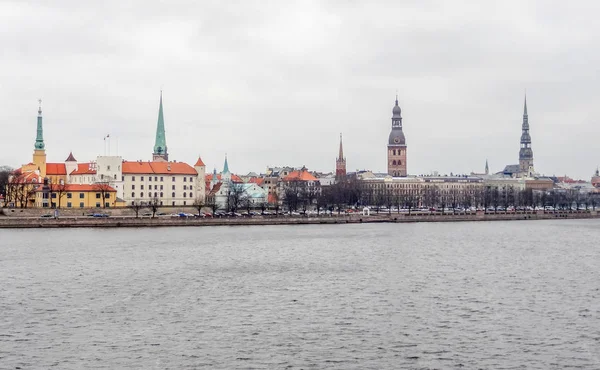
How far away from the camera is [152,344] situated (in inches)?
838

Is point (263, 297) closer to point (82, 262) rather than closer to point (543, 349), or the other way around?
point (543, 349)

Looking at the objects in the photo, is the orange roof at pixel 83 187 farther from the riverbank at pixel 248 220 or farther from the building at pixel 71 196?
the riverbank at pixel 248 220

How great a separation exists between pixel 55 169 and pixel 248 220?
26.4m

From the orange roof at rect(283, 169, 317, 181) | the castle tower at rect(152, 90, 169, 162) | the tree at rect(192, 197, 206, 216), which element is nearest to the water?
the tree at rect(192, 197, 206, 216)

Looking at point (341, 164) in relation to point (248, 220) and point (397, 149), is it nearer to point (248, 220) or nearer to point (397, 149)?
point (397, 149)

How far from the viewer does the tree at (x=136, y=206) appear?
77.2 metres

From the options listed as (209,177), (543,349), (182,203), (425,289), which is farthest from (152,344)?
(209,177)

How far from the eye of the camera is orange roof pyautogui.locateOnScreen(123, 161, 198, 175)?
3519 inches

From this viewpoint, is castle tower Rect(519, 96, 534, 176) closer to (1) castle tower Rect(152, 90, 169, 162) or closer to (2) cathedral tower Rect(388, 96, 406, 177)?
(2) cathedral tower Rect(388, 96, 406, 177)

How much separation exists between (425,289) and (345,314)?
6.20 meters

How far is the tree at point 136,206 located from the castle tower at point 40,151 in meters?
10.2

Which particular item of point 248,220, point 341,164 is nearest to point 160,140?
point 248,220

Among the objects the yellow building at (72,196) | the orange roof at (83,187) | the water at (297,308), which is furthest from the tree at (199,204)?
the water at (297,308)

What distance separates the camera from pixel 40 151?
90312 millimetres
